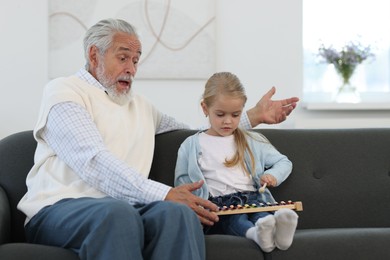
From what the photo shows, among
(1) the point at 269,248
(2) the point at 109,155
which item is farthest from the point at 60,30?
(1) the point at 269,248

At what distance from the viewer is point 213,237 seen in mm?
2447

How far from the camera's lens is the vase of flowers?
15.3 ft

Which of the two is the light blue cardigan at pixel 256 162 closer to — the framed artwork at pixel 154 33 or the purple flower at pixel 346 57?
the framed artwork at pixel 154 33

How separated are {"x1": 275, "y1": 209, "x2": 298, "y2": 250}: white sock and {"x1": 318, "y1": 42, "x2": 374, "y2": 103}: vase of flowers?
2414mm

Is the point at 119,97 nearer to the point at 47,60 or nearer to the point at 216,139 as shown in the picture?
the point at 216,139

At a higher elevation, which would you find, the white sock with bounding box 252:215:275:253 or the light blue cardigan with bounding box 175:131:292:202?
the light blue cardigan with bounding box 175:131:292:202

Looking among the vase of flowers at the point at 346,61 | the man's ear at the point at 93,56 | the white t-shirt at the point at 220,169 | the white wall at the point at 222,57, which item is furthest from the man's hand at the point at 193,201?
the vase of flowers at the point at 346,61

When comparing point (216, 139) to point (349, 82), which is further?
point (349, 82)

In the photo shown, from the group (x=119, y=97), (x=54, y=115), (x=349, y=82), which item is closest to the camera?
(x=54, y=115)

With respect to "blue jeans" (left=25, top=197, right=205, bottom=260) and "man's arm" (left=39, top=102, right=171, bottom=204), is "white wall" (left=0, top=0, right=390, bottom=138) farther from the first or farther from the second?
"blue jeans" (left=25, top=197, right=205, bottom=260)

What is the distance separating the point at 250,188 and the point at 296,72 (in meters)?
1.86

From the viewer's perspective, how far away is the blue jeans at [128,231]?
84.0 inches

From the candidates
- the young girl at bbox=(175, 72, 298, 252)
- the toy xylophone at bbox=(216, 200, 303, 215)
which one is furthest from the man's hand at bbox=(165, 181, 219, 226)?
the young girl at bbox=(175, 72, 298, 252)

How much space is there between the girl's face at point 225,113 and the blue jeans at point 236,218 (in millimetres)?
262
